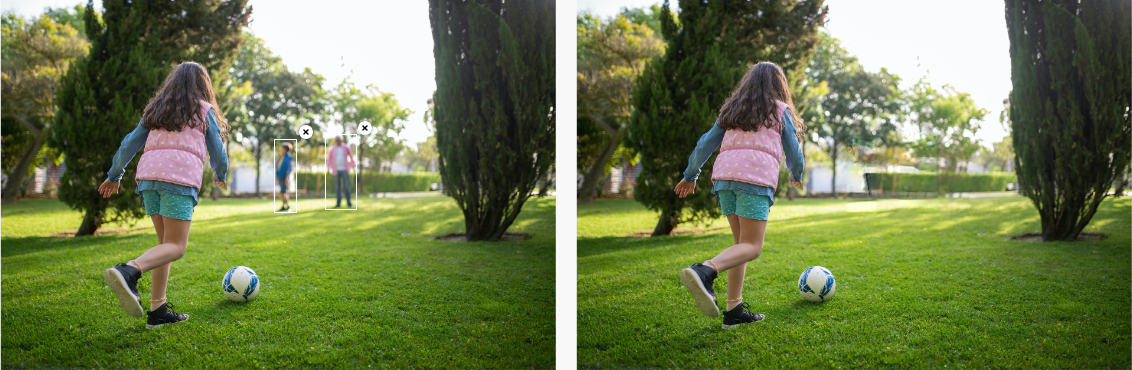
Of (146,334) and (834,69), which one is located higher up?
(834,69)

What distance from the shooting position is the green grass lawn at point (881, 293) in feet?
9.03

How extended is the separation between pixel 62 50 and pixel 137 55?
493 mm

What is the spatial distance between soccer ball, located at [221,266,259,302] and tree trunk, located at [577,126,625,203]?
213 cm

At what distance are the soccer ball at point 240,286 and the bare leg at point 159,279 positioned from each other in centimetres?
28

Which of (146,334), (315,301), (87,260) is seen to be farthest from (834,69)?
(87,260)

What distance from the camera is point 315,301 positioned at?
9.92ft

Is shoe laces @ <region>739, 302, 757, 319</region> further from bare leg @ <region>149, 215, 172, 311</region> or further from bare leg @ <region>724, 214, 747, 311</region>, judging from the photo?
bare leg @ <region>149, 215, 172, 311</region>

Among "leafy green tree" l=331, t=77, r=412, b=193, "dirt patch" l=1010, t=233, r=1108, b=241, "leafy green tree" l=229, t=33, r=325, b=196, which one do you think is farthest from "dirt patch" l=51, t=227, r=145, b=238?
"dirt patch" l=1010, t=233, r=1108, b=241

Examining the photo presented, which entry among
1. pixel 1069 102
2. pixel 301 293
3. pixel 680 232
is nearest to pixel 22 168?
pixel 301 293

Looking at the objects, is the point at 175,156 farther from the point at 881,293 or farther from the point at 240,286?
the point at 881,293

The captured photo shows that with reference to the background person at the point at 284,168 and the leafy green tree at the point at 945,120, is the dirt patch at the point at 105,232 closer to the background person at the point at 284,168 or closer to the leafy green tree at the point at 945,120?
the background person at the point at 284,168

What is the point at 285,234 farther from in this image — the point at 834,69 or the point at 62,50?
the point at 834,69

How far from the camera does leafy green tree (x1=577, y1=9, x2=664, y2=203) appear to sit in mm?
4004

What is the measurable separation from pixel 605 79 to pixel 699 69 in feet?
3.10
